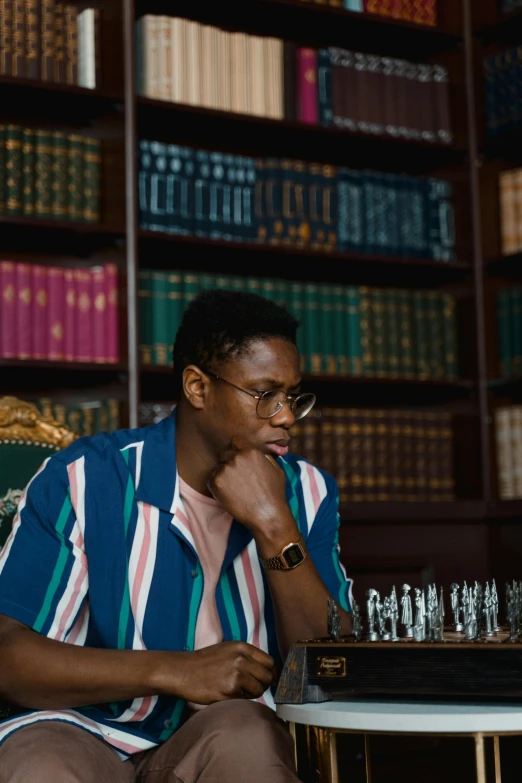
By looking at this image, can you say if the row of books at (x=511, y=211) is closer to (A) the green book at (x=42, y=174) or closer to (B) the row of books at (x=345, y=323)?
(B) the row of books at (x=345, y=323)

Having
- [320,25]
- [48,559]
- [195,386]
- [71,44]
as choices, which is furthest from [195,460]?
[320,25]

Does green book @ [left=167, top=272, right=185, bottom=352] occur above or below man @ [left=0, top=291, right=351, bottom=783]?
above

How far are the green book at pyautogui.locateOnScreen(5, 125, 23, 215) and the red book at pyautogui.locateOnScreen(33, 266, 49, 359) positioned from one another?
0.17 metres

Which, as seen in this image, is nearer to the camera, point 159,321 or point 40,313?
point 40,313

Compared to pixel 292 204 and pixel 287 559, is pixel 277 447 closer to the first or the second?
pixel 287 559

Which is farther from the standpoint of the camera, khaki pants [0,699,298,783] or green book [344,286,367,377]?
green book [344,286,367,377]

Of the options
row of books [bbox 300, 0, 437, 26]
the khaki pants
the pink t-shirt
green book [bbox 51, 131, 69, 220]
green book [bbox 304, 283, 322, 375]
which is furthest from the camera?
row of books [bbox 300, 0, 437, 26]

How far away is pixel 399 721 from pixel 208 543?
0.66 metres

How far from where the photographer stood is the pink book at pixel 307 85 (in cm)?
333

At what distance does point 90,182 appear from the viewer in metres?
3.03

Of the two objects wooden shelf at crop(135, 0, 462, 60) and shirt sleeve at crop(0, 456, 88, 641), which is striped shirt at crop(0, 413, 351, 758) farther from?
wooden shelf at crop(135, 0, 462, 60)

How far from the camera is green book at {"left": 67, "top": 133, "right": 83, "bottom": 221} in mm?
3000

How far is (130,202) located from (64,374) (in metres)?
0.49

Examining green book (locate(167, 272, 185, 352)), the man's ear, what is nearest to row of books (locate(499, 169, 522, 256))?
green book (locate(167, 272, 185, 352))
